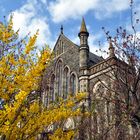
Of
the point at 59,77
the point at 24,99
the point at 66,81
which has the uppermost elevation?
the point at 59,77

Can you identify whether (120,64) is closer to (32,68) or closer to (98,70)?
(32,68)

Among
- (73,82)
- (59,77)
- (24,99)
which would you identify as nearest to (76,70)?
(73,82)

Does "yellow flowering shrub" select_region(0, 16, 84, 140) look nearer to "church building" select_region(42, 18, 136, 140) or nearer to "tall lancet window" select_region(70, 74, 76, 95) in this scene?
"church building" select_region(42, 18, 136, 140)

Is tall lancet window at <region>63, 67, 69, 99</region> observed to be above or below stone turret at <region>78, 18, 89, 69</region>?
below

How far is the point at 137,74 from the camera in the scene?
29.1ft

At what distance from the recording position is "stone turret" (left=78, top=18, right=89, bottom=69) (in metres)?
23.6

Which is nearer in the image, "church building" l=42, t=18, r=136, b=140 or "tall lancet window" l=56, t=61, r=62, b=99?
"church building" l=42, t=18, r=136, b=140

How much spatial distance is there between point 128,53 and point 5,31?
13.1 feet

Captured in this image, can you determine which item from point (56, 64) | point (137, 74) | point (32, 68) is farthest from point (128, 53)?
point (56, 64)

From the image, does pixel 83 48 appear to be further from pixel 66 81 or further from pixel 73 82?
pixel 66 81

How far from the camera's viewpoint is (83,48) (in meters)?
24.1

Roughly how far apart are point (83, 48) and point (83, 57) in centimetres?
81

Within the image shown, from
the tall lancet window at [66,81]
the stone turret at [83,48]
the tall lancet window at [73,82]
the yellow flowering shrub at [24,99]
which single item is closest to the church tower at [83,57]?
the stone turret at [83,48]

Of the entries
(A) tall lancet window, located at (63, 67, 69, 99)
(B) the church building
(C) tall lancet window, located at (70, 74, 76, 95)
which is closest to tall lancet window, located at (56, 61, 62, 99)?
(B) the church building
